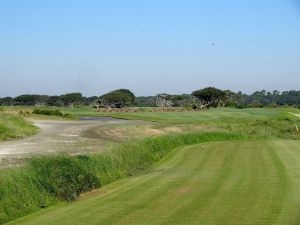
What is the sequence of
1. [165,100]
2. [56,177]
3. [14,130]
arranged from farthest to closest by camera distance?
[165,100] < [14,130] < [56,177]

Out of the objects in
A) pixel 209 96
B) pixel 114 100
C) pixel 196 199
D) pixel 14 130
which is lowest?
pixel 196 199

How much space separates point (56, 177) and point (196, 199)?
343cm

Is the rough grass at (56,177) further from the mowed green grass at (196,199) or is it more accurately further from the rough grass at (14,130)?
the rough grass at (14,130)

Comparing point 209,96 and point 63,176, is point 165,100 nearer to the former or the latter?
point 209,96

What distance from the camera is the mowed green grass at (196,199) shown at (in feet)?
31.5

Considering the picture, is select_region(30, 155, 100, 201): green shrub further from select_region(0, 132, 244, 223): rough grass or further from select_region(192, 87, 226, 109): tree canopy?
select_region(192, 87, 226, 109): tree canopy

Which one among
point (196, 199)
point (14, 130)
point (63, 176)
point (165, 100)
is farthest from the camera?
point (165, 100)

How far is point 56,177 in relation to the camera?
12391 mm

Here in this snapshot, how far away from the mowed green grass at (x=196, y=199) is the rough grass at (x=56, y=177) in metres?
0.38

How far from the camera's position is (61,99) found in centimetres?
16312

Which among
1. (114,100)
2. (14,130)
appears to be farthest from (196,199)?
(114,100)

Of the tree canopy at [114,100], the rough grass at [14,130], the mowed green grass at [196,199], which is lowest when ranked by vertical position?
the mowed green grass at [196,199]

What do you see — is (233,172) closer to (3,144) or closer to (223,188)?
(223,188)

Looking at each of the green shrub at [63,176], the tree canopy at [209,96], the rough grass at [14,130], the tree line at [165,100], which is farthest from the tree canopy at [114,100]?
the green shrub at [63,176]
